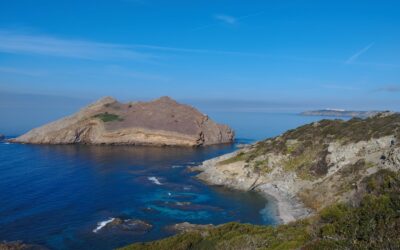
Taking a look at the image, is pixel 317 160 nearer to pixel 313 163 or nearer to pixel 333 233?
pixel 313 163

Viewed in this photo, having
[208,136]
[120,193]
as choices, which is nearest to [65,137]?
[208,136]

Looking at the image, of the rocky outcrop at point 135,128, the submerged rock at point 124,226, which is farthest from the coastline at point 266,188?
the rocky outcrop at point 135,128

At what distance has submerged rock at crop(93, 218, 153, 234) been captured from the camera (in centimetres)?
5334

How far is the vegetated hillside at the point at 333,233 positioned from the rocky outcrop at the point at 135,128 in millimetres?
112529

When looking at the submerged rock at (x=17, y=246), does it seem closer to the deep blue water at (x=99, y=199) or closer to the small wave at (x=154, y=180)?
the deep blue water at (x=99, y=199)

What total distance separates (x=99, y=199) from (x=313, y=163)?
40079 mm

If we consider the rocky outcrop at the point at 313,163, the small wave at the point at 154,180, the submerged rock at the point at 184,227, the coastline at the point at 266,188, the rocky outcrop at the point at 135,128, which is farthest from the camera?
the rocky outcrop at the point at 135,128

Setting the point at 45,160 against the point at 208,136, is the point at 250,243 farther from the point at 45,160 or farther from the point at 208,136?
the point at 208,136

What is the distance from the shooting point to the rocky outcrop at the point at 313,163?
6475 centimetres

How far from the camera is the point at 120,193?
245 ft

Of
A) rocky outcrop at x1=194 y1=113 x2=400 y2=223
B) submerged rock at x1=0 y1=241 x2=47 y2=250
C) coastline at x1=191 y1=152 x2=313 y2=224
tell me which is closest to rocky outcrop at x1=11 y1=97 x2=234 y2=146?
coastline at x1=191 y1=152 x2=313 y2=224

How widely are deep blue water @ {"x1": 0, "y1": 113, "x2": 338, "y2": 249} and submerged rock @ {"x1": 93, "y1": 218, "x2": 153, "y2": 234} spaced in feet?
3.80

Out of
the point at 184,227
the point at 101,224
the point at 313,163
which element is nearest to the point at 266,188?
the point at 313,163

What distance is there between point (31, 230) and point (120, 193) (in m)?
23.2
